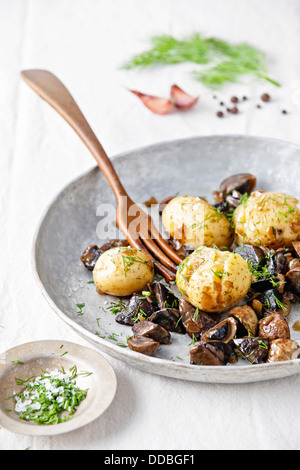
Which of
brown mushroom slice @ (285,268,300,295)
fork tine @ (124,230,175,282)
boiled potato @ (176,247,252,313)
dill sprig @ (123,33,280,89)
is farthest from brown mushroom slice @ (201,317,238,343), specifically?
dill sprig @ (123,33,280,89)

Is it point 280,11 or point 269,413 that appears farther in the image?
point 280,11

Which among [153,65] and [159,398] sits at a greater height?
[153,65]

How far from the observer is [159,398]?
2625 mm

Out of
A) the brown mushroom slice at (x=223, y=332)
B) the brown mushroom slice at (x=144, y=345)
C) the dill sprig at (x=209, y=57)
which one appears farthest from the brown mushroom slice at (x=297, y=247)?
the dill sprig at (x=209, y=57)

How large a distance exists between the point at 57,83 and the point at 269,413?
8.51ft

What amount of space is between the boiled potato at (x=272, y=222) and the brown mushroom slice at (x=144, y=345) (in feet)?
2.90

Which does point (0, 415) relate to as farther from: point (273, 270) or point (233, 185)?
point (233, 185)

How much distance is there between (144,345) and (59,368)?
42 centimetres

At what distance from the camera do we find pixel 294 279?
293 cm

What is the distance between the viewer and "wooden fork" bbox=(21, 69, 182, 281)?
10.7ft

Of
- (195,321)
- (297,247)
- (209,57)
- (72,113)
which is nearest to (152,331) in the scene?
(195,321)

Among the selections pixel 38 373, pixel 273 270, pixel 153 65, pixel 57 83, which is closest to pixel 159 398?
pixel 38 373

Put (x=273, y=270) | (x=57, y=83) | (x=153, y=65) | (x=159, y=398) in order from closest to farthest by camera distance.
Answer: (x=159, y=398) → (x=273, y=270) → (x=57, y=83) → (x=153, y=65)

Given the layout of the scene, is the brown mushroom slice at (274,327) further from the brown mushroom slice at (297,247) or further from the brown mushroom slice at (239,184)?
the brown mushroom slice at (239,184)
